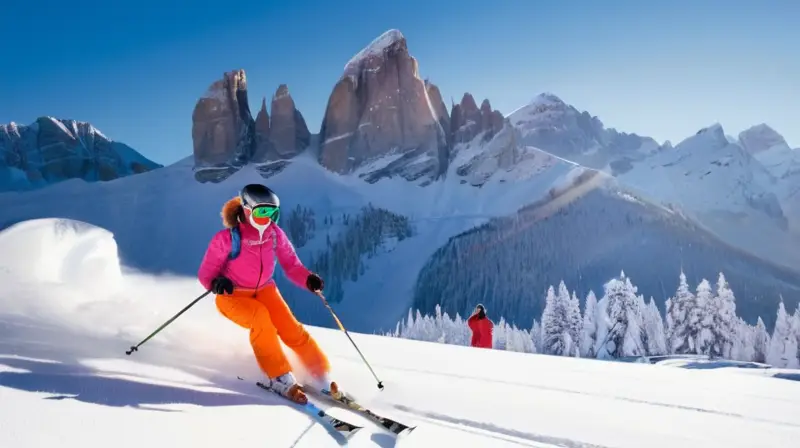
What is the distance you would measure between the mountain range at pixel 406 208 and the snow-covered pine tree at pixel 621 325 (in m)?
47.3

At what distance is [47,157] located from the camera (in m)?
154

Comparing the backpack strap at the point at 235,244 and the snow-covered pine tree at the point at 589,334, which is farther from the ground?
the backpack strap at the point at 235,244

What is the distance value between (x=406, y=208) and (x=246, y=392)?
105 m

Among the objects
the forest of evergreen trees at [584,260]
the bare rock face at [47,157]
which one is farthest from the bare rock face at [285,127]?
the bare rock face at [47,157]

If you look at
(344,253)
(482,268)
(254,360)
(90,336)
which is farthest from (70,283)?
(344,253)

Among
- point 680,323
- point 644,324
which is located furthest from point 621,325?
point 680,323

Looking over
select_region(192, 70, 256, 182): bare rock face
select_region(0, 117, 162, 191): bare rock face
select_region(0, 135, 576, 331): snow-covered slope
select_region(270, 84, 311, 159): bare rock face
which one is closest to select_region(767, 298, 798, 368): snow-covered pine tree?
select_region(0, 135, 576, 331): snow-covered slope

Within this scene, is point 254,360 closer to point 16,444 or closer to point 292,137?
point 16,444

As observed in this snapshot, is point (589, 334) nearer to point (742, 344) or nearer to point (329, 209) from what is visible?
point (742, 344)

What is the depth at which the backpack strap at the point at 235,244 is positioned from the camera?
358 centimetres

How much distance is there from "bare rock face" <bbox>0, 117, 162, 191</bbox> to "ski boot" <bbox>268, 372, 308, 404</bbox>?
533ft

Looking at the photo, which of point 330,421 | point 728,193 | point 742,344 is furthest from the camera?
point 728,193

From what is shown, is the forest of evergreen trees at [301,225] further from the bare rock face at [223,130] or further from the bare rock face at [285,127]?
the bare rock face at [223,130]

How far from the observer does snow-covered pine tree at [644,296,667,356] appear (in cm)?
3060
